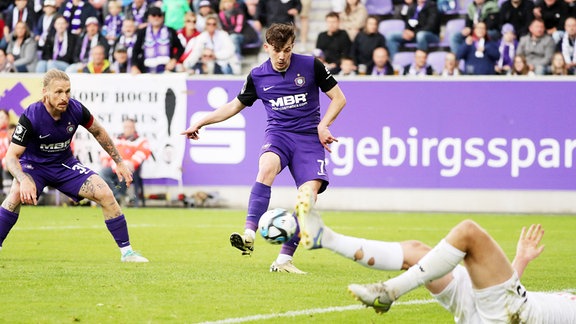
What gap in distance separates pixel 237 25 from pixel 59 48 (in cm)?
385

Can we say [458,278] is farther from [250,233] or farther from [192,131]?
[192,131]

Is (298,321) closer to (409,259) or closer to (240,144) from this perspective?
(409,259)

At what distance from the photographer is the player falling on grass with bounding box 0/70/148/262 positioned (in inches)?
454

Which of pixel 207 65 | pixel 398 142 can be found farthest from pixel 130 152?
pixel 398 142

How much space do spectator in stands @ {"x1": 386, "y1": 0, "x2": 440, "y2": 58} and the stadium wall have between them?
263 cm

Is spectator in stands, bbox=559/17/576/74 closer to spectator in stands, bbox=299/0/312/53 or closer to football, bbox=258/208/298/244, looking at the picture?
spectator in stands, bbox=299/0/312/53

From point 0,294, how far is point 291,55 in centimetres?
376

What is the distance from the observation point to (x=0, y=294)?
30.8 ft

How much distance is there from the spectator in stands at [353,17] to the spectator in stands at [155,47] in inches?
133

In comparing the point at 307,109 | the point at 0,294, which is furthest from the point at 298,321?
→ the point at 307,109

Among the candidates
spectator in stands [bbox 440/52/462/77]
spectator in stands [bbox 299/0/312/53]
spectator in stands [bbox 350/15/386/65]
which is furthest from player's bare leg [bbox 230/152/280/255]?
spectator in stands [bbox 299/0/312/53]

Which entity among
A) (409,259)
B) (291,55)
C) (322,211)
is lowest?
(322,211)

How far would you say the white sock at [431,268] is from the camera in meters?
6.52

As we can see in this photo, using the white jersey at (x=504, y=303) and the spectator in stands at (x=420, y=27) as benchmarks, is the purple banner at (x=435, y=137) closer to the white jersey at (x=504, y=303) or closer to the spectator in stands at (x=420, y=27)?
the spectator in stands at (x=420, y=27)
